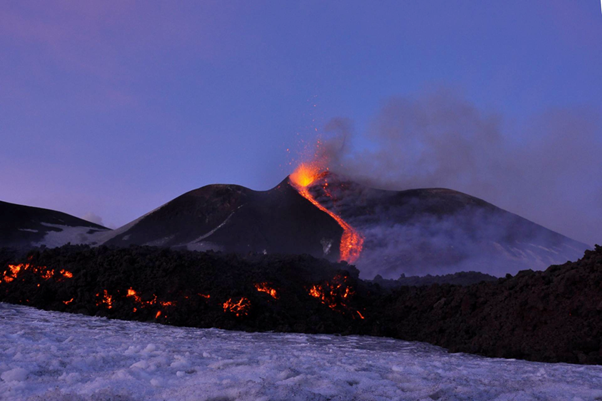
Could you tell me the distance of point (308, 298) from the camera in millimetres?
11023

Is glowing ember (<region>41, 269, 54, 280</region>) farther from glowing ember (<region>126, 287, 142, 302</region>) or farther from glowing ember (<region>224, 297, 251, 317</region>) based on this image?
glowing ember (<region>224, 297, 251, 317</region>)

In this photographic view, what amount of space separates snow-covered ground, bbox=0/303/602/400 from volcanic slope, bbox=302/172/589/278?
16876 millimetres

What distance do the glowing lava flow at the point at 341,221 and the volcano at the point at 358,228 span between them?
0.23ft

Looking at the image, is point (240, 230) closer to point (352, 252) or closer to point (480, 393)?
point (352, 252)

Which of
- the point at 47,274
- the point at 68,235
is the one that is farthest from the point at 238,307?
the point at 68,235

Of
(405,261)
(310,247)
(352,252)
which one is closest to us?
(405,261)

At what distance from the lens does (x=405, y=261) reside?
2339 centimetres

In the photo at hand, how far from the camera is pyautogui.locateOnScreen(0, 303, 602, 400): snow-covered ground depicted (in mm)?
3750

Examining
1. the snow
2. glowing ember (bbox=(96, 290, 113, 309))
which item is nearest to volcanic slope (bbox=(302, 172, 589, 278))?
glowing ember (bbox=(96, 290, 113, 309))

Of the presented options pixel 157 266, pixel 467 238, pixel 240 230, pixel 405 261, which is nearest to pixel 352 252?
pixel 405 261

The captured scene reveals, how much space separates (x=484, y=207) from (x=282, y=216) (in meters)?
13.2

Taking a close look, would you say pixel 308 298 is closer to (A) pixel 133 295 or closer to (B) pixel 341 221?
(A) pixel 133 295

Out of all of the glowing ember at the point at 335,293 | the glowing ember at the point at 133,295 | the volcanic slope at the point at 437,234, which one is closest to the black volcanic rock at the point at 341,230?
the volcanic slope at the point at 437,234

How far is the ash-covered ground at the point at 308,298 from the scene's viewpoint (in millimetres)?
7754
